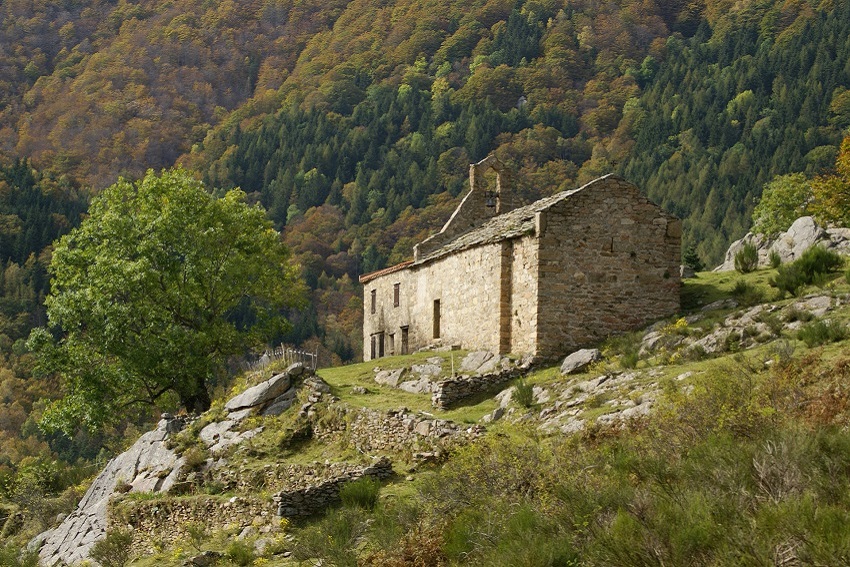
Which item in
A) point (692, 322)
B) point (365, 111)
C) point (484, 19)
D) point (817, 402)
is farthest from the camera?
point (484, 19)

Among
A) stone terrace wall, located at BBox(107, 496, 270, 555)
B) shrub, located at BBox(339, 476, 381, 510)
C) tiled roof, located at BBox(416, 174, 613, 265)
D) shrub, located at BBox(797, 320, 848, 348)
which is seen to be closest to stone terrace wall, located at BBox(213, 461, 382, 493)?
stone terrace wall, located at BBox(107, 496, 270, 555)

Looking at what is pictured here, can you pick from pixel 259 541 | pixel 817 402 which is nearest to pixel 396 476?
pixel 259 541

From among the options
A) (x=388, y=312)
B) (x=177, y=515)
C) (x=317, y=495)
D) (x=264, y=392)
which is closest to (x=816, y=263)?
(x=317, y=495)

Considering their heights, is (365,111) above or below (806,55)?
below

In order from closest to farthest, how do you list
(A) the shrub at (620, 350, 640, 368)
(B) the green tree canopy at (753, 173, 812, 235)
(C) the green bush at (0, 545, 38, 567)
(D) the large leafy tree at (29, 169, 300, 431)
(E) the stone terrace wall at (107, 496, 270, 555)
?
(E) the stone terrace wall at (107, 496, 270, 555), (C) the green bush at (0, 545, 38, 567), (A) the shrub at (620, 350, 640, 368), (D) the large leafy tree at (29, 169, 300, 431), (B) the green tree canopy at (753, 173, 812, 235)

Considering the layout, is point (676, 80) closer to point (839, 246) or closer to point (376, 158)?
point (376, 158)

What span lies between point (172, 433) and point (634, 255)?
1428 centimetres

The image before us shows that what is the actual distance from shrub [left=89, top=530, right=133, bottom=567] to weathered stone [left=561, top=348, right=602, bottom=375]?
11.4 m

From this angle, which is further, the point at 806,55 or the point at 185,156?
the point at 185,156

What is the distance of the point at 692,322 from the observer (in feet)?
90.0

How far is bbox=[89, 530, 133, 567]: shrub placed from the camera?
2172cm

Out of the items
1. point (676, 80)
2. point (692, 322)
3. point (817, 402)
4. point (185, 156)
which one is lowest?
point (185, 156)

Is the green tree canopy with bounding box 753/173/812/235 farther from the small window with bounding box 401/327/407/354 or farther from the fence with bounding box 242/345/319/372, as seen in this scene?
the fence with bounding box 242/345/319/372

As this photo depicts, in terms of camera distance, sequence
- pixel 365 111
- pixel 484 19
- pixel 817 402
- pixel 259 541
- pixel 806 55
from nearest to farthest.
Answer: pixel 817 402, pixel 259 541, pixel 806 55, pixel 365 111, pixel 484 19
